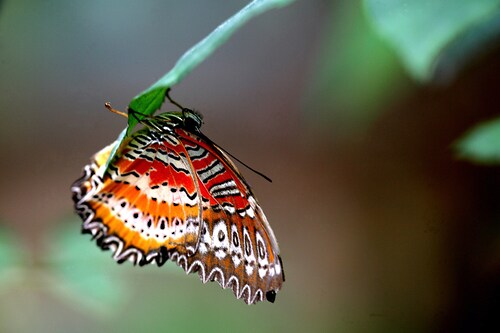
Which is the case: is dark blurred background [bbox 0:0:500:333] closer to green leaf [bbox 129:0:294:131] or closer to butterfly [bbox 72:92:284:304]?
butterfly [bbox 72:92:284:304]

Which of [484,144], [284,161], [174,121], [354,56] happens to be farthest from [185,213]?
[284,161]

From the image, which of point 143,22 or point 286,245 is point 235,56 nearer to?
point 143,22

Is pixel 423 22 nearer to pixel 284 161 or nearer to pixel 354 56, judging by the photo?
pixel 354 56

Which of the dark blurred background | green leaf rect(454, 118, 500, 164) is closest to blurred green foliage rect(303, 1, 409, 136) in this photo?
green leaf rect(454, 118, 500, 164)

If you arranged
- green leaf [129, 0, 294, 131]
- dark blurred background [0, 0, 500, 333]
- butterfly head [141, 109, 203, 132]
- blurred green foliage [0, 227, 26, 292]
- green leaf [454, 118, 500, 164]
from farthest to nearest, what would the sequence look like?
dark blurred background [0, 0, 500, 333], blurred green foliage [0, 227, 26, 292], butterfly head [141, 109, 203, 132], green leaf [454, 118, 500, 164], green leaf [129, 0, 294, 131]

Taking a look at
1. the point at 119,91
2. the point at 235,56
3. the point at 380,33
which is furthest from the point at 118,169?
the point at 235,56

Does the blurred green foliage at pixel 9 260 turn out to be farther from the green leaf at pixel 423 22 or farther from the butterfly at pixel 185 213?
the green leaf at pixel 423 22
